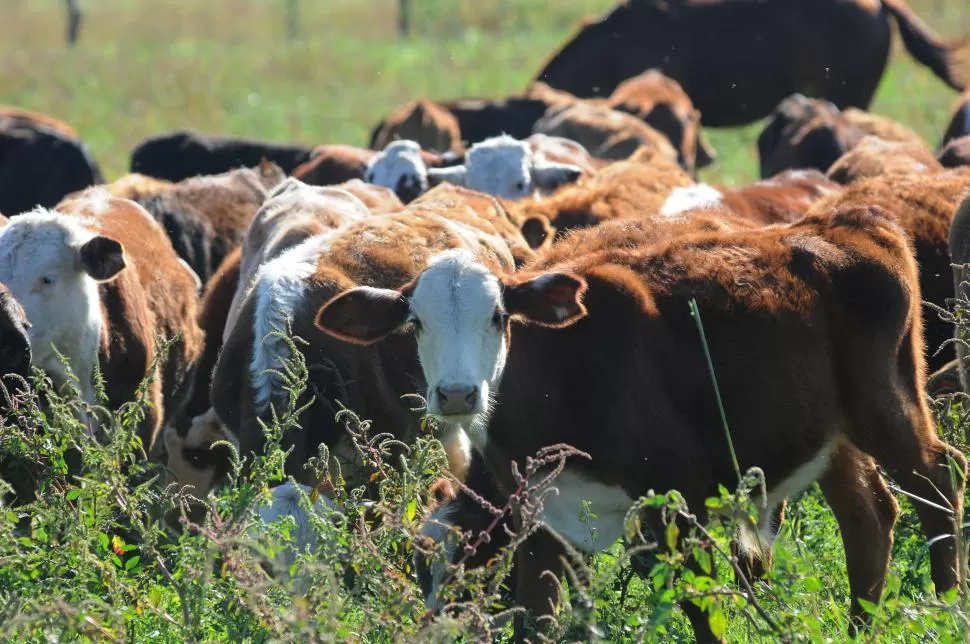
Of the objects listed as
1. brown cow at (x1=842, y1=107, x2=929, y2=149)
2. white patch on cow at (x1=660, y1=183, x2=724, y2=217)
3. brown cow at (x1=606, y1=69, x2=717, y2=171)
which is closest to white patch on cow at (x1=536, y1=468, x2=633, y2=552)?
white patch on cow at (x1=660, y1=183, x2=724, y2=217)

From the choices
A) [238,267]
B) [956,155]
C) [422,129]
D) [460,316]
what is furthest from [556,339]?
[422,129]

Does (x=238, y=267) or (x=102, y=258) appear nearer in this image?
(x=102, y=258)

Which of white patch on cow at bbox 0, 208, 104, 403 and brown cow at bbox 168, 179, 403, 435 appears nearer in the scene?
white patch on cow at bbox 0, 208, 104, 403

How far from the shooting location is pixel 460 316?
579cm

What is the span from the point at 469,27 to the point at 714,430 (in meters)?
40.1

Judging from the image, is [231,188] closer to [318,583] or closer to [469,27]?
[318,583]

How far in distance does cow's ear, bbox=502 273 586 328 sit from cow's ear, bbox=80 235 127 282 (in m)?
2.76

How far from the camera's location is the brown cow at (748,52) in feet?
73.0

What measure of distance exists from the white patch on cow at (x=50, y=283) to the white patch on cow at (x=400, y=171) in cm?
536

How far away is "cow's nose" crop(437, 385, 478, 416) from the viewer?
18.0 ft

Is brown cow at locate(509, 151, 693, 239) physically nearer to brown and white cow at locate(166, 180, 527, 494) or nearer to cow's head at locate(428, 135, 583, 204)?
cow's head at locate(428, 135, 583, 204)

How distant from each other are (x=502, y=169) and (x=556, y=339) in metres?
7.24

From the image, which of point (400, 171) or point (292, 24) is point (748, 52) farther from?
point (292, 24)

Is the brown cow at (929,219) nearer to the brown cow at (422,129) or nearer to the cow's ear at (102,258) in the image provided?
the cow's ear at (102,258)
